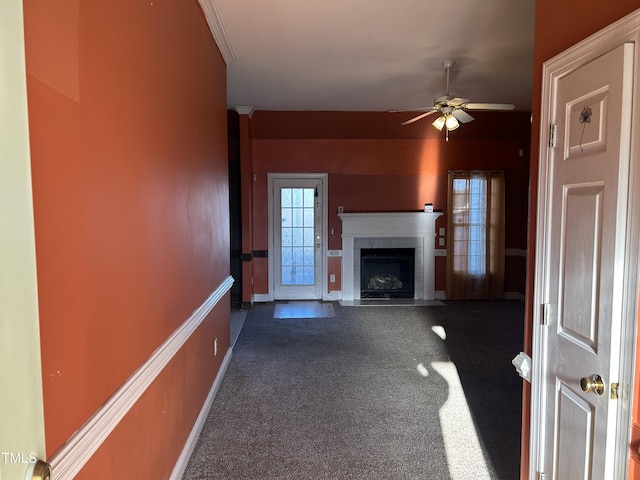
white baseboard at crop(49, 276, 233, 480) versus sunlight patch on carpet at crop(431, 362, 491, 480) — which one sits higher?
white baseboard at crop(49, 276, 233, 480)

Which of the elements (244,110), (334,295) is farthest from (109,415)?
(334,295)

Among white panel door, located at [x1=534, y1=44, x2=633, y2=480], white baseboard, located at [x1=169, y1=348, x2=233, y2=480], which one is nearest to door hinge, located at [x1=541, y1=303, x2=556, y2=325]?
white panel door, located at [x1=534, y1=44, x2=633, y2=480]

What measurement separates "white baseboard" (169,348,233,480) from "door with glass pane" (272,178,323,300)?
9.77 ft

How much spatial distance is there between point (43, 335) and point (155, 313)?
874 millimetres

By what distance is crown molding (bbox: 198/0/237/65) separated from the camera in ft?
8.99

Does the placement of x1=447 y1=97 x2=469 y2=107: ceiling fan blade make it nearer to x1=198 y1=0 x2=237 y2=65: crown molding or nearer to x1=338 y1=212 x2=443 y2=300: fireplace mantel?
x1=198 y1=0 x2=237 y2=65: crown molding

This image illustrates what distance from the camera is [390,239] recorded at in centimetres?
649

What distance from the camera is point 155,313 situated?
185cm

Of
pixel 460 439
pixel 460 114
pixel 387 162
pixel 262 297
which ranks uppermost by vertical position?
pixel 460 114

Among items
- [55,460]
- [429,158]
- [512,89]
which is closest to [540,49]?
[55,460]

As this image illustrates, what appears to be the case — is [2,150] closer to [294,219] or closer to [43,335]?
[43,335]

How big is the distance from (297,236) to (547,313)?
5.03 meters

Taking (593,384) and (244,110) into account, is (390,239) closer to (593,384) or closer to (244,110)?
(244,110)

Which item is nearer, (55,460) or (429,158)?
(55,460)
